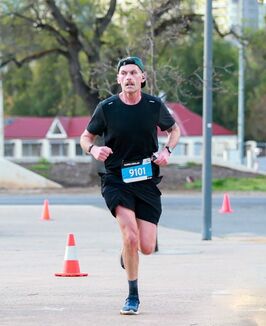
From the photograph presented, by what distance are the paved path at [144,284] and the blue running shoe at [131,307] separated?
6 cm

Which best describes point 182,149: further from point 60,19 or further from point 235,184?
point 60,19

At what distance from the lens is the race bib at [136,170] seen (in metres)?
8.04

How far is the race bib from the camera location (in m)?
8.04

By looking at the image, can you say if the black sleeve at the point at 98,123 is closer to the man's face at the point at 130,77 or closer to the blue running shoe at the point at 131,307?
the man's face at the point at 130,77

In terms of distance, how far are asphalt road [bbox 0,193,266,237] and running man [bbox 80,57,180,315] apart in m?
11.4

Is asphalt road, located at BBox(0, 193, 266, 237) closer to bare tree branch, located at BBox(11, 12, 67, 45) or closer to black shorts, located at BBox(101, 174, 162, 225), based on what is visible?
bare tree branch, located at BBox(11, 12, 67, 45)

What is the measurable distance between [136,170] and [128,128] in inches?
13.0

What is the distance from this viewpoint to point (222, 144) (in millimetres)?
64750

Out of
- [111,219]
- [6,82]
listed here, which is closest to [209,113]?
[111,219]

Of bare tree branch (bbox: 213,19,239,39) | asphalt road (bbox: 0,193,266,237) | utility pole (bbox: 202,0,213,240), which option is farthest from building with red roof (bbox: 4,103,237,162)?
utility pole (bbox: 202,0,213,240)

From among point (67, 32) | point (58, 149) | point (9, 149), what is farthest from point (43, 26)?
point (58, 149)

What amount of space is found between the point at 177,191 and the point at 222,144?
95.4 ft

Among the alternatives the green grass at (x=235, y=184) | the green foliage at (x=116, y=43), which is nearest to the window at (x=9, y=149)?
the green foliage at (x=116, y=43)

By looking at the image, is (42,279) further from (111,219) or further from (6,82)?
(6,82)
